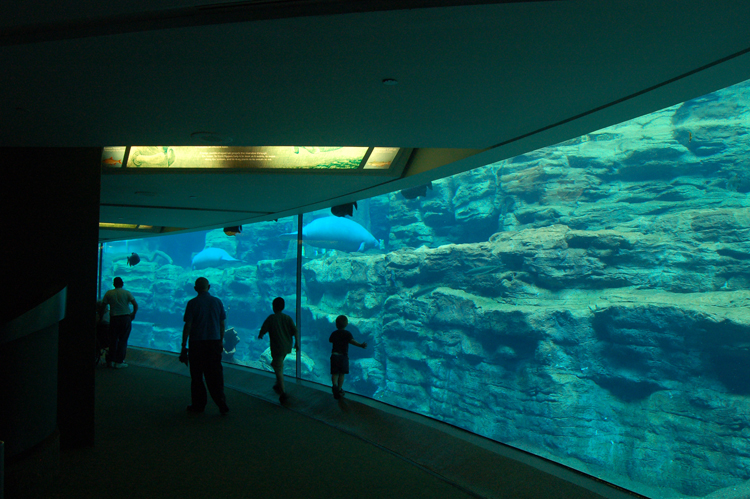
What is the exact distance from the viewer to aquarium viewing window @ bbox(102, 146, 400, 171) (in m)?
5.26

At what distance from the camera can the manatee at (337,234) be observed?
4241 cm

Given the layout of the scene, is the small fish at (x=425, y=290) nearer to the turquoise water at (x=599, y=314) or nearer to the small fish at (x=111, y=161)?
the turquoise water at (x=599, y=314)

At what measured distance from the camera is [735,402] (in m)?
31.0

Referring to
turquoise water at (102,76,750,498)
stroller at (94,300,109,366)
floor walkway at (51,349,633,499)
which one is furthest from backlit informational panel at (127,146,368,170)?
turquoise water at (102,76,750,498)

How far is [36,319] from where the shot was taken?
346 centimetres

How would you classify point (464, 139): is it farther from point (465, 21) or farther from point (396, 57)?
point (465, 21)

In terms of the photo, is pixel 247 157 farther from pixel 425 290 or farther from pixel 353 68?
pixel 425 290

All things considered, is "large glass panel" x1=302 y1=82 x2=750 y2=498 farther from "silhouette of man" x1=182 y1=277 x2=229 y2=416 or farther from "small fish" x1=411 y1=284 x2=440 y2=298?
"silhouette of man" x1=182 y1=277 x2=229 y2=416

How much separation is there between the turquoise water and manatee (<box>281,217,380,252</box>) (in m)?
0.64

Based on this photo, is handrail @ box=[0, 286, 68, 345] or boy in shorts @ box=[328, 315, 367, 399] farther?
boy in shorts @ box=[328, 315, 367, 399]

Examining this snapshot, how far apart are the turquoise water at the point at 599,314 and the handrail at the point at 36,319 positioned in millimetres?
33971

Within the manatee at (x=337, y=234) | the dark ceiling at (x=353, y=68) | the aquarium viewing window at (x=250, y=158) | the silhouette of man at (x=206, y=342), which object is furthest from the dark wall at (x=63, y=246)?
the manatee at (x=337, y=234)

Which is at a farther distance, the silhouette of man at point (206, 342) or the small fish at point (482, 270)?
the small fish at point (482, 270)

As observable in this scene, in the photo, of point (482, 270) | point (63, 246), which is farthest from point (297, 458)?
point (482, 270)
